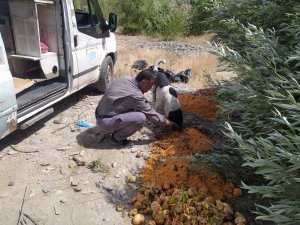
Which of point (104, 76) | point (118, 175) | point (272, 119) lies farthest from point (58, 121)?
point (272, 119)

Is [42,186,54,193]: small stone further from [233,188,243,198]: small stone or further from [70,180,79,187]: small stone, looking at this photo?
[233,188,243,198]: small stone

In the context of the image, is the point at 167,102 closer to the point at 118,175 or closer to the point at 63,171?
the point at 118,175

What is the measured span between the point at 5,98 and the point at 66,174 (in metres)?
1.22

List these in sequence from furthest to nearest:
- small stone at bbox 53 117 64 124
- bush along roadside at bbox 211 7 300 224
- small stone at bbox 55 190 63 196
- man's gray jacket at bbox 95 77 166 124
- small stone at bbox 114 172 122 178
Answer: small stone at bbox 53 117 64 124 → man's gray jacket at bbox 95 77 166 124 → small stone at bbox 114 172 122 178 → small stone at bbox 55 190 63 196 → bush along roadside at bbox 211 7 300 224

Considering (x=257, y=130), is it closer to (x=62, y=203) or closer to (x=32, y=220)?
(x=62, y=203)

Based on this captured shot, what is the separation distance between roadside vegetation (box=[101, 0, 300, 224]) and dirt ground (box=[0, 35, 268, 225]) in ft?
3.15

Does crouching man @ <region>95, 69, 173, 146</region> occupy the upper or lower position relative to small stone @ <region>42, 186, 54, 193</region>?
upper

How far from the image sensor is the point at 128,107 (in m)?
4.96

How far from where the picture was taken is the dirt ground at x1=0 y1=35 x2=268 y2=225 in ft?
12.1

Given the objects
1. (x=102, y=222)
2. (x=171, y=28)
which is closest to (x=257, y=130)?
(x=102, y=222)

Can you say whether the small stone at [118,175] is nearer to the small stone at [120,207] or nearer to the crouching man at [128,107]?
the small stone at [120,207]

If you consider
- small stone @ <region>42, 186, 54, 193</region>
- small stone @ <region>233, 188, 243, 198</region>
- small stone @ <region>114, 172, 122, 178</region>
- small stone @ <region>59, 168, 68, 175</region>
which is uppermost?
small stone @ <region>233, 188, 243, 198</region>

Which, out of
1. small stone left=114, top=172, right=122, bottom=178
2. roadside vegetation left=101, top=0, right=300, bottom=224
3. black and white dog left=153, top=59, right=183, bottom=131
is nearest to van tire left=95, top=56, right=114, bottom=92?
black and white dog left=153, top=59, right=183, bottom=131

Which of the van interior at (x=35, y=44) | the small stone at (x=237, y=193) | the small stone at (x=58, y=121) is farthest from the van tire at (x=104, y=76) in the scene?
the small stone at (x=237, y=193)
